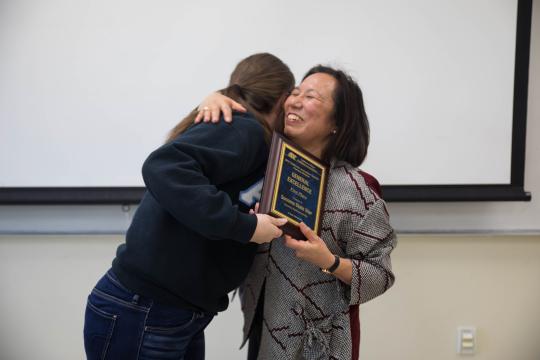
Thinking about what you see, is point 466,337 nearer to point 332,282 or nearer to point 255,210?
point 332,282

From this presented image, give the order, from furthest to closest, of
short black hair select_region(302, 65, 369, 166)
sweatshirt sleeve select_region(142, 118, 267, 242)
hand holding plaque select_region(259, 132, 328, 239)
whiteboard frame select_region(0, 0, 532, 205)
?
whiteboard frame select_region(0, 0, 532, 205)
short black hair select_region(302, 65, 369, 166)
hand holding plaque select_region(259, 132, 328, 239)
sweatshirt sleeve select_region(142, 118, 267, 242)

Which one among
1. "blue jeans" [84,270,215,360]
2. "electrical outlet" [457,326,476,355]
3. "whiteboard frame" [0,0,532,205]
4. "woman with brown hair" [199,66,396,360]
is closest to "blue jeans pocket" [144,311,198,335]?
"blue jeans" [84,270,215,360]

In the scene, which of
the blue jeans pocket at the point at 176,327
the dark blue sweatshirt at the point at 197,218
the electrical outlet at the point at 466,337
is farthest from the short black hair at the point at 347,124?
the electrical outlet at the point at 466,337

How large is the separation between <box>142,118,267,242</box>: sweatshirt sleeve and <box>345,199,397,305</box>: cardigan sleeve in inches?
13.8

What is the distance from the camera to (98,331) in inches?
44.4

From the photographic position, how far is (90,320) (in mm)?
1149

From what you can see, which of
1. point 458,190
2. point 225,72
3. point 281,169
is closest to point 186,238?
point 281,169

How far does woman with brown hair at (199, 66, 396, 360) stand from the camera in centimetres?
A: 125

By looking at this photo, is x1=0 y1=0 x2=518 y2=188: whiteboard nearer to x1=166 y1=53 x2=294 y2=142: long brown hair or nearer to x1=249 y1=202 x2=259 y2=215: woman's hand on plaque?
x1=166 y1=53 x2=294 y2=142: long brown hair

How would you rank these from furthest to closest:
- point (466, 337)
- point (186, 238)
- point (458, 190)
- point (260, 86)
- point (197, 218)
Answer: point (466, 337) < point (458, 190) < point (260, 86) < point (186, 238) < point (197, 218)

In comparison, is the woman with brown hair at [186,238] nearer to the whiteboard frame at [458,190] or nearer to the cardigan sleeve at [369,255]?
the cardigan sleeve at [369,255]

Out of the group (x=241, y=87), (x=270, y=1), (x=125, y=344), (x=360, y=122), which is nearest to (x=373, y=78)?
(x=270, y=1)

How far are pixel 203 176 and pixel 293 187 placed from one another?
25 centimetres

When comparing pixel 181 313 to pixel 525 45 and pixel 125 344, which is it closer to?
pixel 125 344
